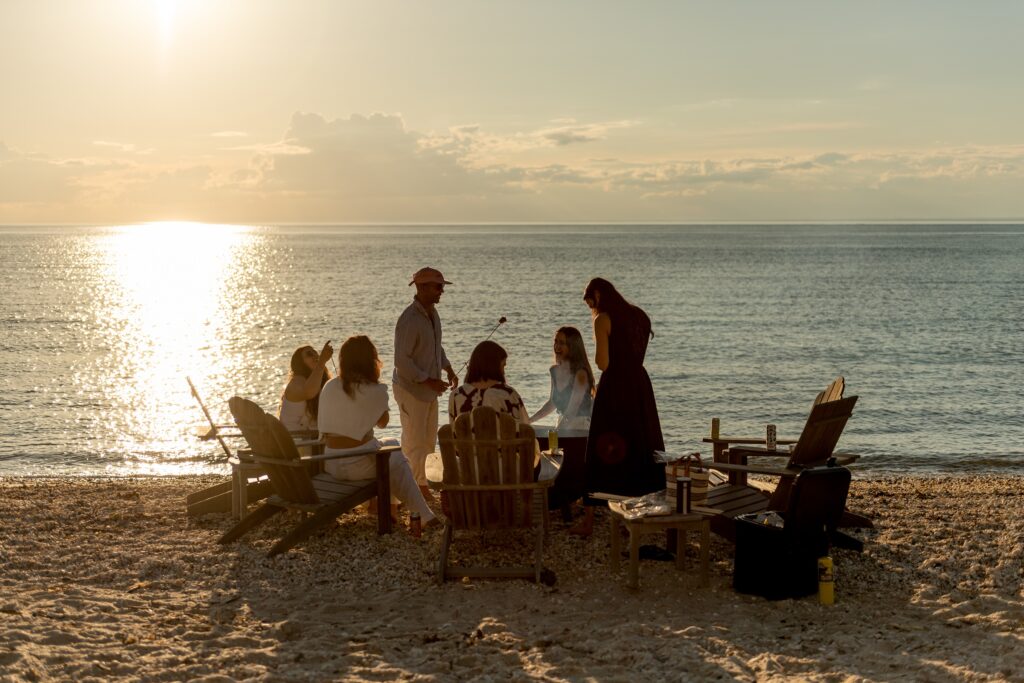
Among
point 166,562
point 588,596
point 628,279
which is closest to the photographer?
point 588,596

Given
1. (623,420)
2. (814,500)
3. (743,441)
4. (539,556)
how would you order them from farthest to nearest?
(743,441) → (623,420) → (539,556) → (814,500)

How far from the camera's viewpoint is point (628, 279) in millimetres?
70562

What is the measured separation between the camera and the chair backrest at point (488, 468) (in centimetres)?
704

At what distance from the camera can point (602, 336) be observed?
7734 mm

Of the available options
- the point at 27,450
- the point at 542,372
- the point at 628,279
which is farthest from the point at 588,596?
the point at 628,279

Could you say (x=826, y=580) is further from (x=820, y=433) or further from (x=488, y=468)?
(x=488, y=468)

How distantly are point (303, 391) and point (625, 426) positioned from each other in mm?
2926

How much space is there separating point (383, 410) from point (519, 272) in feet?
230

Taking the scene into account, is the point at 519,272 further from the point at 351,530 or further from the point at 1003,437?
the point at 351,530

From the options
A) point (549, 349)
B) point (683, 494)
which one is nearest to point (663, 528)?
point (683, 494)

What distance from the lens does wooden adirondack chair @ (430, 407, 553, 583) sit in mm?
6977

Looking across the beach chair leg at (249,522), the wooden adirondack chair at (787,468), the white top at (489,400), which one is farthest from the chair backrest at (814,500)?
the beach chair leg at (249,522)

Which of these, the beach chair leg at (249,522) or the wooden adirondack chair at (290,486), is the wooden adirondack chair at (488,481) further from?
the beach chair leg at (249,522)

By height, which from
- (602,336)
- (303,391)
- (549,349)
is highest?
(602,336)
